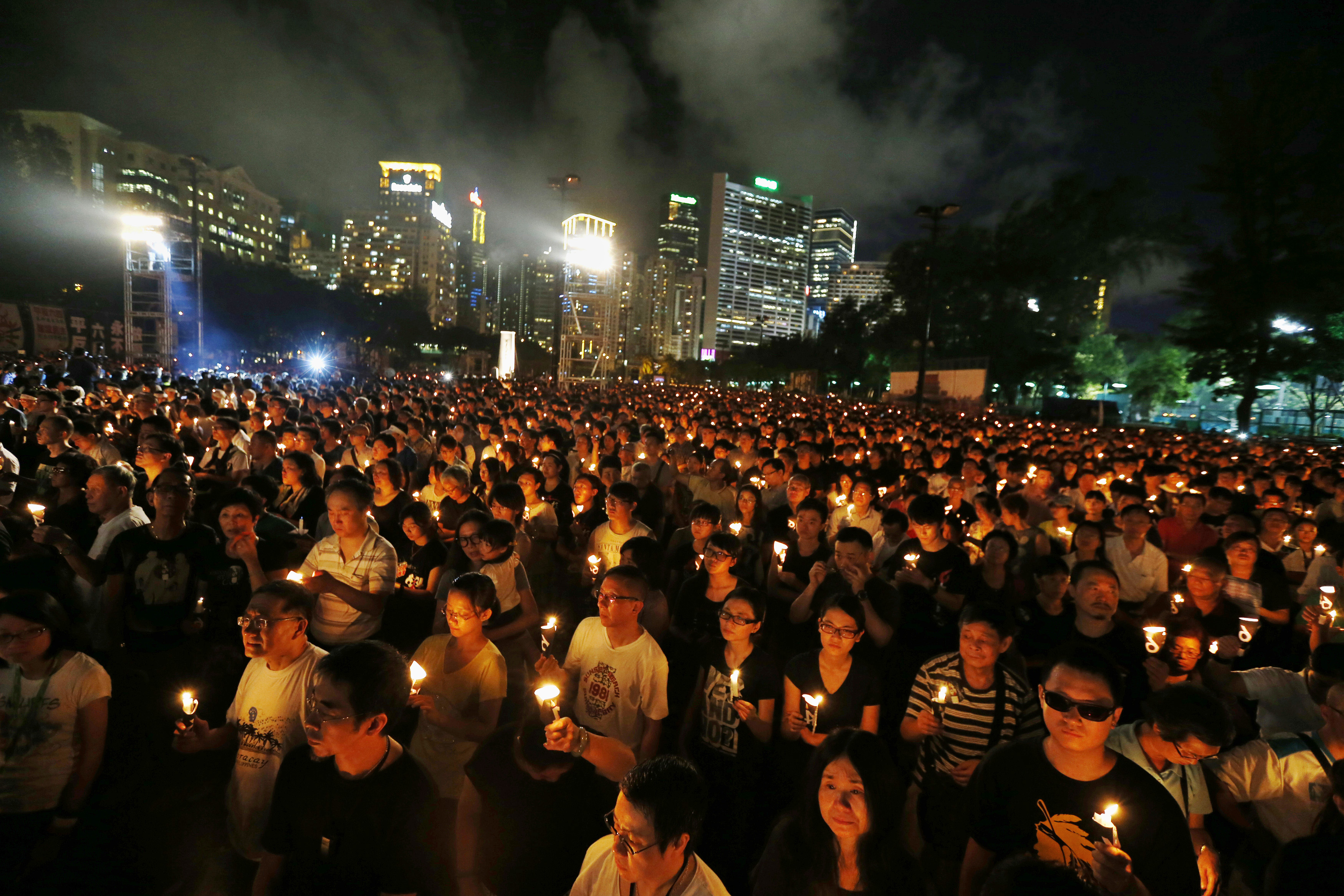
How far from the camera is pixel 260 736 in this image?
261cm

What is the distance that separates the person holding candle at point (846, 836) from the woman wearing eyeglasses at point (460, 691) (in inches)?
53.9

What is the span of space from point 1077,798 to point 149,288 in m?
34.7

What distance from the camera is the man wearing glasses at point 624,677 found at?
10.2 ft

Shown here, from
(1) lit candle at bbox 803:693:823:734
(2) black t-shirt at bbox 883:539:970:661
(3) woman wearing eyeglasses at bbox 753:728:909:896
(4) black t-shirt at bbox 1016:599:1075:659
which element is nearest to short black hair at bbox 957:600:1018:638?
(1) lit candle at bbox 803:693:823:734

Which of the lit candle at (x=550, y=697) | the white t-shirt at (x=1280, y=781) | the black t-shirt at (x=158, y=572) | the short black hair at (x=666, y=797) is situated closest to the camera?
the short black hair at (x=666, y=797)

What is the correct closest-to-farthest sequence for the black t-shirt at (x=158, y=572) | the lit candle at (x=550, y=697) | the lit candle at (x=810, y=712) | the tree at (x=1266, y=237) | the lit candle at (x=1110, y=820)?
the lit candle at (x=1110, y=820) → the lit candle at (x=550, y=697) → the lit candle at (x=810, y=712) → the black t-shirt at (x=158, y=572) → the tree at (x=1266, y=237)

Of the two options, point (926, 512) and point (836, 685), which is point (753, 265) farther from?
point (836, 685)

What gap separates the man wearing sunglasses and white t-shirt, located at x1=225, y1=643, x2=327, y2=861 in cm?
262

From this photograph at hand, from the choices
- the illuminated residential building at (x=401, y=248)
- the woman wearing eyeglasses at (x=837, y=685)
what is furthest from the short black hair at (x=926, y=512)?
the illuminated residential building at (x=401, y=248)

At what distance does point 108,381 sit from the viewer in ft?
51.7

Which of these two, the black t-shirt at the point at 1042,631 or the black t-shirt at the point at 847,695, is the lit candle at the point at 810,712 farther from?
the black t-shirt at the point at 1042,631

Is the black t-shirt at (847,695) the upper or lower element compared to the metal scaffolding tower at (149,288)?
lower

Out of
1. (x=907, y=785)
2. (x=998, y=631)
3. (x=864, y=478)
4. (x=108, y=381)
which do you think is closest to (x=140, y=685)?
(x=907, y=785)

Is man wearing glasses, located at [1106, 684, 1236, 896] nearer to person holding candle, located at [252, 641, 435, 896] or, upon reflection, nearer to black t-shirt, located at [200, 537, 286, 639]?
person holding candle, located at [252, 641, 435, 896]
